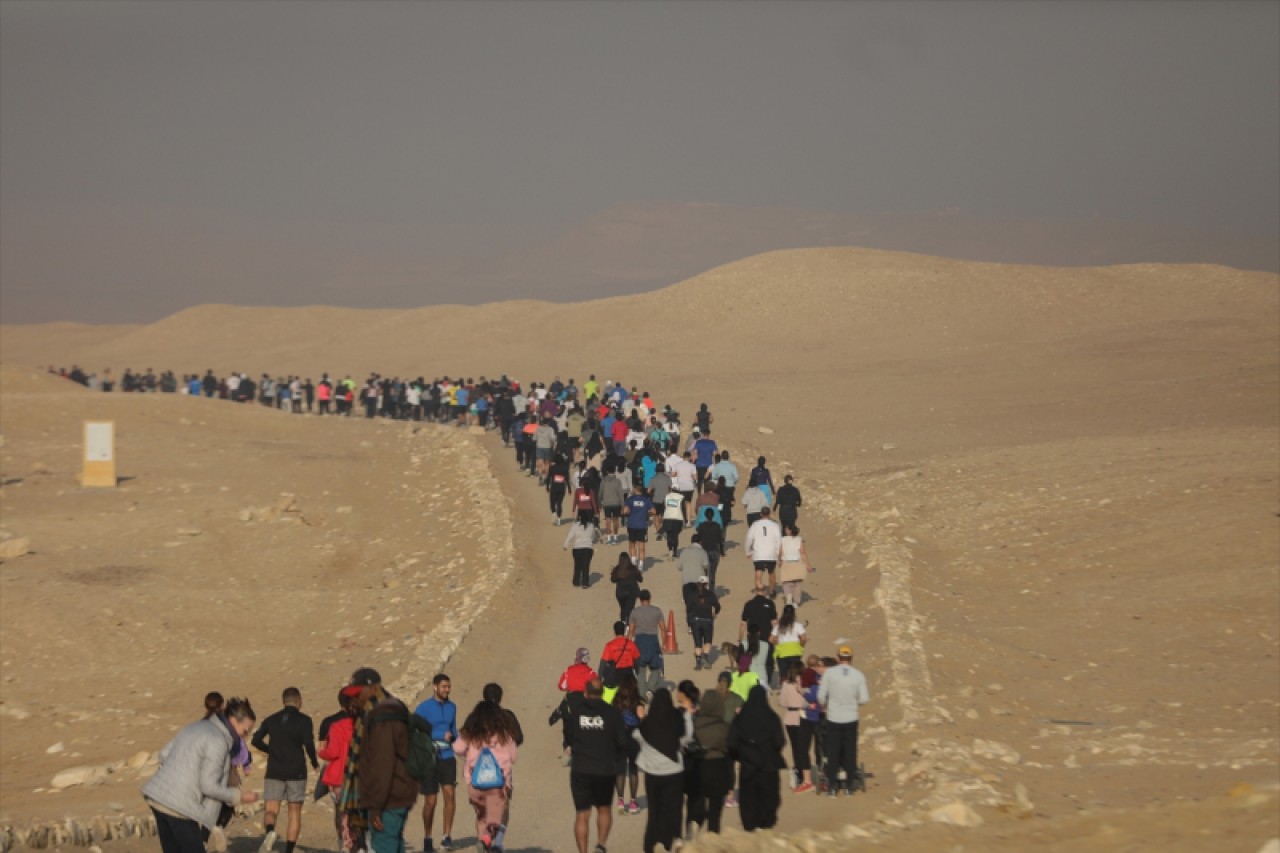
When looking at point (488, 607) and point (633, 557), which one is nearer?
point (488, 607)

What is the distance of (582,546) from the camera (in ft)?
71.6

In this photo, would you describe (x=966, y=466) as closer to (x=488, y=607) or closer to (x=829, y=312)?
(x=488, y=607)

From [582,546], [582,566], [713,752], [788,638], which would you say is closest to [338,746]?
[713,752]

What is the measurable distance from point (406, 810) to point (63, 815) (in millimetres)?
4695

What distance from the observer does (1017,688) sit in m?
18.6

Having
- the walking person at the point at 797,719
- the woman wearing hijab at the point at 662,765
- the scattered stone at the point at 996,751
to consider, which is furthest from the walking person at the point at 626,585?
the woman wearing hijab at the point at 662,765

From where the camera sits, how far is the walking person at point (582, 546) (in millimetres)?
21766

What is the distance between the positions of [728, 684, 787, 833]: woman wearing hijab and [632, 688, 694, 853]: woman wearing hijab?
1.48 ft

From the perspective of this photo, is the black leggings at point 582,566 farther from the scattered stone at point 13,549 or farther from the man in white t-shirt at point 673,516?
the scattered stone at point 13,549

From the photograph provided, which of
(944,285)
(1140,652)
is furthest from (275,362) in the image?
(1140,652)

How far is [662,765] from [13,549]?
18599 millimetres

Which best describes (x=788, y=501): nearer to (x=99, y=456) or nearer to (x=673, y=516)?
(x=673, y=516)

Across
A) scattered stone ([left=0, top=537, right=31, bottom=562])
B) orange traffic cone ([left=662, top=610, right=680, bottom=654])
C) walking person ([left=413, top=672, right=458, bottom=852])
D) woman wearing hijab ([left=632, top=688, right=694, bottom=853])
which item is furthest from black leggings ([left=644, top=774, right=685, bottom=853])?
scattered stone ([left=0, top=537, right=31, bottom=562])

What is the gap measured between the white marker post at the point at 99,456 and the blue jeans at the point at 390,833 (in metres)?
23.5
